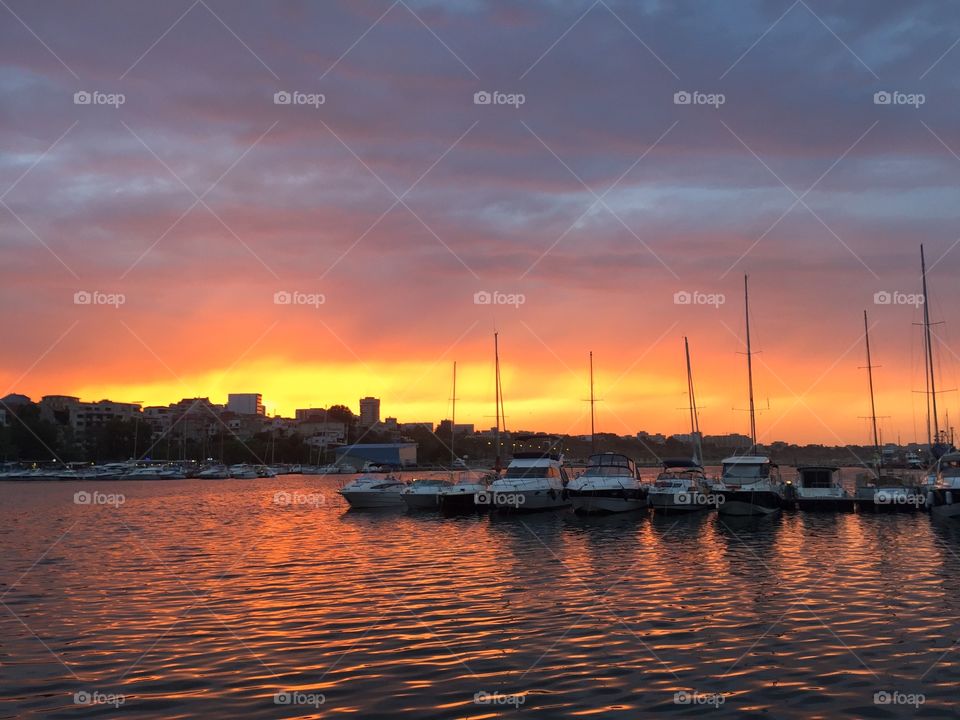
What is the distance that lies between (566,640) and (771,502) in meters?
38.5

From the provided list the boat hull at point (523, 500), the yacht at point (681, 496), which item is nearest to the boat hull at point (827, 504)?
the yacht at point (681, 496)

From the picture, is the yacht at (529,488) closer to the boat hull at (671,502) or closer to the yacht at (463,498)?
the yacht at (463,498)

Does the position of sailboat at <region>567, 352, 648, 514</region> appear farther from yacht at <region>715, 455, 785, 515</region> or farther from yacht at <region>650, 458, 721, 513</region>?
yacht at <region>715, 455, 785, 515</region>

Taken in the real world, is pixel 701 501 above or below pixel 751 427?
below

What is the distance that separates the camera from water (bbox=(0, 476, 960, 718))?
14.2 meters

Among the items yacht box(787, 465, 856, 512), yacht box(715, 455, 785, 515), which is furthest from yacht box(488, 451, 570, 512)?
yacht box(787, 465, 856, 512)

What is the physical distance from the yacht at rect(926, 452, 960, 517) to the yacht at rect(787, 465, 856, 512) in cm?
571

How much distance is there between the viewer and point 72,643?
18.4 meters

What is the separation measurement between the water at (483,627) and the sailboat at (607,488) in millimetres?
12496

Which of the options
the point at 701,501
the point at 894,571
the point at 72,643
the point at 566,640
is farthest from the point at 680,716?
the point at 701,501

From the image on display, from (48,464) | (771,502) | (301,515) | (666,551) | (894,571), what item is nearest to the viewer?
(894,571)

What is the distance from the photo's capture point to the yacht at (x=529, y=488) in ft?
183

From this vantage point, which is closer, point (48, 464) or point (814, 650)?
point (814, 650)

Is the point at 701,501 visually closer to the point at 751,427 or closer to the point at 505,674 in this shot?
the point at 751,427
